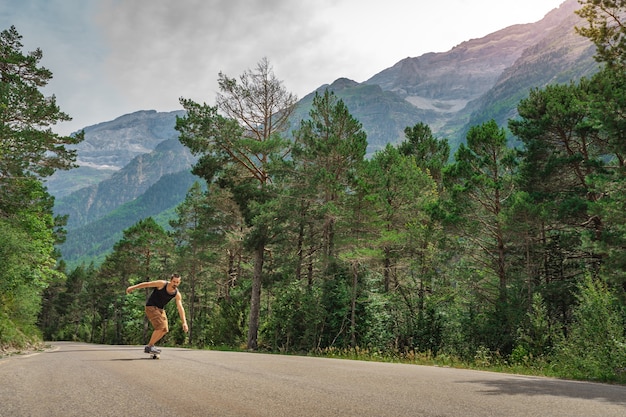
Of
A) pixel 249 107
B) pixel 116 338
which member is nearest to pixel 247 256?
pixel 249 107

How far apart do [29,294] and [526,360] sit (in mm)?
27351

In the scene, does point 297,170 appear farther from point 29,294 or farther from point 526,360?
point 29,294

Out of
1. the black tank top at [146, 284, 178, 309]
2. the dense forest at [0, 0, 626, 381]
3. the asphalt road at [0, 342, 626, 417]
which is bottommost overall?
the asphalt road at [0, 342, 626, 417]

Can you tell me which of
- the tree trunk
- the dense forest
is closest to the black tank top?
the dense forest

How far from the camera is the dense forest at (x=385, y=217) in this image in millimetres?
18984

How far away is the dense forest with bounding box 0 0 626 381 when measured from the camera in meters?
19.0

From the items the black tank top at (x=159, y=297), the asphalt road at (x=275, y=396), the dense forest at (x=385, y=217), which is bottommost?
the asphalt road at (x=275, y=396)

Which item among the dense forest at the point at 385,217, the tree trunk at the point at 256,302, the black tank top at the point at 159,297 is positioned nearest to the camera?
the black tank top at the point at 159,297

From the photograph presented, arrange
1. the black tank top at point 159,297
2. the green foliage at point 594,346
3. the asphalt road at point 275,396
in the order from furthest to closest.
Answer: the black tank top at point 159,297, the green foliage at point 594,346, the asphalt road at point 275,396

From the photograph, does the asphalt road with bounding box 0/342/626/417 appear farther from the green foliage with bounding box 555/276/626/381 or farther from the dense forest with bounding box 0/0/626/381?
the dense forest with bounding box 0/0/626/381

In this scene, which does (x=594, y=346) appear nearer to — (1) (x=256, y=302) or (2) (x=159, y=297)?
(2) (x=159, y=297)

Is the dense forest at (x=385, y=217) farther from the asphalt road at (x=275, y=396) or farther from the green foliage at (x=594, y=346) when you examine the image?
the asphalt road at (x=275, y=396)

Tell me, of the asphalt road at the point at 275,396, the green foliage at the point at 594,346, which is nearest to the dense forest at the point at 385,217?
the green foliage at the point at 594,346

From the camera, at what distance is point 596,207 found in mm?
17453
